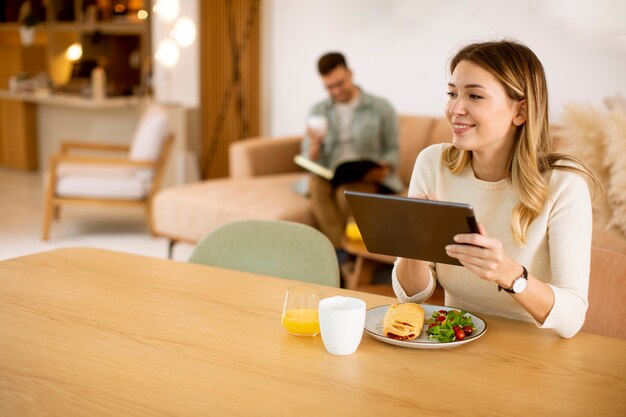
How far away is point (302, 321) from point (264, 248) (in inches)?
22.4

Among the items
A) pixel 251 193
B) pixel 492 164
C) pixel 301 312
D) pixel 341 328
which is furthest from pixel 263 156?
pixel 341 328

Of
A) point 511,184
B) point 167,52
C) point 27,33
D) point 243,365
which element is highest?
point 27,33

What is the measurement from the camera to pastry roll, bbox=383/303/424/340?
133 centimetres

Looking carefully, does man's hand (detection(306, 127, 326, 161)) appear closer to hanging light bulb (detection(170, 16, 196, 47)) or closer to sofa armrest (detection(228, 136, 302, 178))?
sofa armrest (detection(228, 136, 302, 178))

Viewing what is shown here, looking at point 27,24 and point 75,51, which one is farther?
point 27,24

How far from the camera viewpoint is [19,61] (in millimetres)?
7723

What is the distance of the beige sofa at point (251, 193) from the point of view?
3.91 m

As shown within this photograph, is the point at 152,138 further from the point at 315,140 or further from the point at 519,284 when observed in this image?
the point at 519,284

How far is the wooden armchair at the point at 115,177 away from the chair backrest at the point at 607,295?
3.61 m

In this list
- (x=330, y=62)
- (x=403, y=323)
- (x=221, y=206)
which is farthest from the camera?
(x=221, y=206)

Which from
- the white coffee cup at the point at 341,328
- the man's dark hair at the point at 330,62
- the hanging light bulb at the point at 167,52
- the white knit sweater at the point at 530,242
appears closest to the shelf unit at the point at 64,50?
the hanging light bulb at the point at 167,52

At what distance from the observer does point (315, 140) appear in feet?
12.9

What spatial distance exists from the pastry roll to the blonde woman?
8.2 inches

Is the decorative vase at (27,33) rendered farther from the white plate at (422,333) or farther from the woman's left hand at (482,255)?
the woman's left hand at (482,255)
